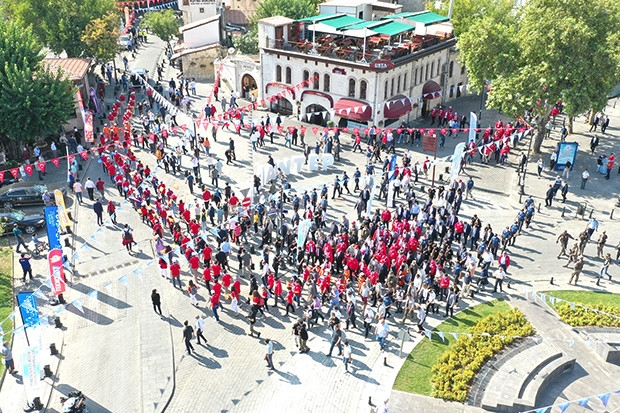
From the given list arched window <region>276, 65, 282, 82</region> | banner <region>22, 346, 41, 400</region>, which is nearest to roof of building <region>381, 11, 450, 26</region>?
arched window <region>276, 65, 282, 82</region>

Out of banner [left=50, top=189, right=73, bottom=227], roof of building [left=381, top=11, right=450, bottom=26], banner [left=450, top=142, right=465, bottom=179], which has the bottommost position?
banner [left=50, top=189, right=73, bottom=227]

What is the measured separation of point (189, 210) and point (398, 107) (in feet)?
60.9

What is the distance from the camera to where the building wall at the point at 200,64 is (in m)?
53.3

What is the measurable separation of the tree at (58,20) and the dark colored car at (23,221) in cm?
2459

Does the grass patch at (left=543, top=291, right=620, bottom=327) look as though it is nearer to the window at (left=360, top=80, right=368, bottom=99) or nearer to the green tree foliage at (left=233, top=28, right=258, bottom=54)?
the window at (left=360, top=80, right=368, bottom=99)

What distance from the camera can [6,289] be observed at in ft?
81.4

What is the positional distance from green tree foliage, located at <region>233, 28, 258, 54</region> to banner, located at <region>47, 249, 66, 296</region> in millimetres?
35994

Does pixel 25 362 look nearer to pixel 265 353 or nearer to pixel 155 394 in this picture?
pixel 155 394

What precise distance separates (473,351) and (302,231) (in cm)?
860

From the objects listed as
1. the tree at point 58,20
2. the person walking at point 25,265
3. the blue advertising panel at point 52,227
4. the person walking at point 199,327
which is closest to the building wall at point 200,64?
the tree at point 58,20

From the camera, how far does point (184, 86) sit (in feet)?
164

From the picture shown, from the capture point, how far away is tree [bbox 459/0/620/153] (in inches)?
1283

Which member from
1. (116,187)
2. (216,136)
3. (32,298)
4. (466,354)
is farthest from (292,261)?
(216,136)

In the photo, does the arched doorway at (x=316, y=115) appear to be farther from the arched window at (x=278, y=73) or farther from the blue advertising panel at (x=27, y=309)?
the blue advertising panel at (x=27, y=309)
